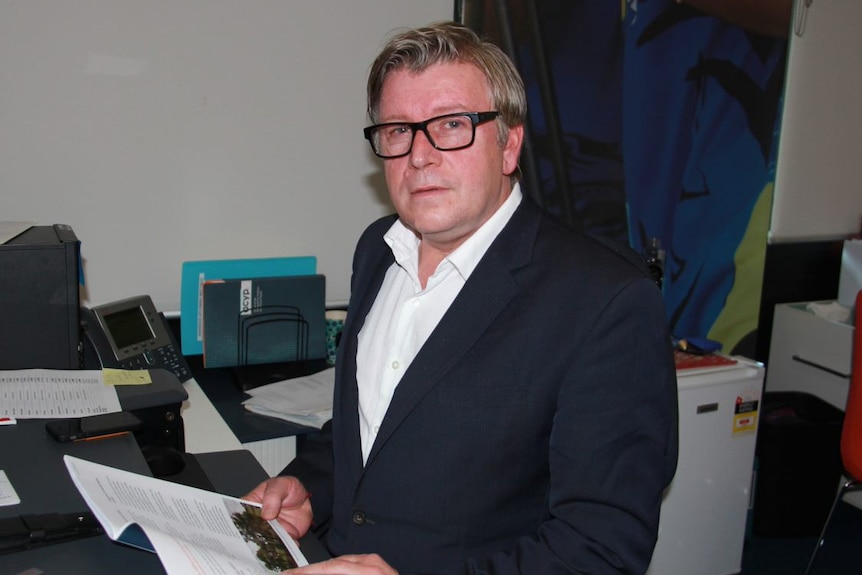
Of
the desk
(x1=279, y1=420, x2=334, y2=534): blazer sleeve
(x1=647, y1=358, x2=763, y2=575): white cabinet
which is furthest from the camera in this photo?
(x1=647, y1=358, x2=763, y2=575): white cabinet

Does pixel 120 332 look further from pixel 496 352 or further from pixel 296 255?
pixel 496 352

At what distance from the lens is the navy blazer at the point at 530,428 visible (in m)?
1.04

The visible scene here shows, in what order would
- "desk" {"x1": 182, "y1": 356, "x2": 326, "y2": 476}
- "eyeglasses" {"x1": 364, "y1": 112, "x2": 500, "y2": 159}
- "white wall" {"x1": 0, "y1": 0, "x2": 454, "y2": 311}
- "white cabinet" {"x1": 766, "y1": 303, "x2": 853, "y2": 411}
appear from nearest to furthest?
"eyeglasses" {"x1": 364, "y1": 112, "x2": 500, "y2": 159} < "desk" {"x1": 182, "y1": 356, "x2": 326, "y2": 476} < "white wall" {"x1": 0, "y1": 0, "x2": 454, "y2": 311} < "white cabinet" {"x1": 766, "y1": 303, "x2": 853, "y2": 411}

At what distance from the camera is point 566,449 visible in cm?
106

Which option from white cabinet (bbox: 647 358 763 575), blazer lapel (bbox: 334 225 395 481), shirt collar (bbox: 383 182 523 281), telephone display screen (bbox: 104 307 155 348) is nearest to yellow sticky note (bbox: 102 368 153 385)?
blazer lapel (bbox: 334 225 395 481)

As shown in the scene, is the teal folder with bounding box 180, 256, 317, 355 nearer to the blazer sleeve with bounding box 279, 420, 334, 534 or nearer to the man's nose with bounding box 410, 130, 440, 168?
the blazer sleeve with bounding box 279, 420, 334, 534

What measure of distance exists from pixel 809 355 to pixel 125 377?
260 centimetres

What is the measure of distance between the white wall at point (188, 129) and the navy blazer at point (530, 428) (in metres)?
1.22

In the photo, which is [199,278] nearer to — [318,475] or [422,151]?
[318,475]

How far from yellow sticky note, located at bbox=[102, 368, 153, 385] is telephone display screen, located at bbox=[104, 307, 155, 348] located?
51cm

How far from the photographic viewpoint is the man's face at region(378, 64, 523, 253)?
122cm

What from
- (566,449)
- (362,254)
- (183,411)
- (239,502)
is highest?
(362,254)

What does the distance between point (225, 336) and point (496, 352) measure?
1.29 meters

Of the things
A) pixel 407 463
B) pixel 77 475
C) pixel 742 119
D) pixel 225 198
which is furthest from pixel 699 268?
pixel 77 475
